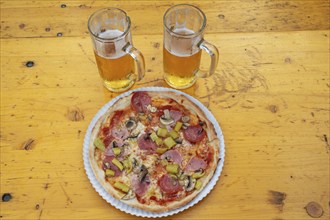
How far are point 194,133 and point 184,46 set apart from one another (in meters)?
0.27

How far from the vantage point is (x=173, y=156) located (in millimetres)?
1134

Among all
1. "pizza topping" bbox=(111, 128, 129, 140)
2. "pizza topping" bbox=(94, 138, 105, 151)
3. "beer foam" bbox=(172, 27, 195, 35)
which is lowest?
"pizza topping" bbox=(94, 138, 105, 151)

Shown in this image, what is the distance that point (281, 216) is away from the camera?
108 centimetres

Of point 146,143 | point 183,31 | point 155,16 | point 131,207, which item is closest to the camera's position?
point 131,207

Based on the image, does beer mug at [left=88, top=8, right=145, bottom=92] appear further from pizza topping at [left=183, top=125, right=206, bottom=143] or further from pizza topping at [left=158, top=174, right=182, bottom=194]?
pizza topping at [left=158, top=174, right=182, bottom=194]

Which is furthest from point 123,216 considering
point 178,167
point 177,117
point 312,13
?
point 312,13

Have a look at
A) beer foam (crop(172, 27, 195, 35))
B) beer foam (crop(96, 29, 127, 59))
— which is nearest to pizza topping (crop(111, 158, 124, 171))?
beer foam (crop(96, 29, 127, 59))

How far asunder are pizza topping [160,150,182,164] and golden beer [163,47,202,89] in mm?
271

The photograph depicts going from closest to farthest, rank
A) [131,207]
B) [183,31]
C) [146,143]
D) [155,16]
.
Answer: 1. [131,207]
2. [146,143]
3. [183,31]
4. [155,16]

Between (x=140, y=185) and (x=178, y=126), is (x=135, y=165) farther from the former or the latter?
(x=178, y=126)

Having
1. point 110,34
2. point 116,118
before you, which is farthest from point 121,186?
point 110,34

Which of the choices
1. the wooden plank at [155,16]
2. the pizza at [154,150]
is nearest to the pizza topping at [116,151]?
the pizza at [154,150]

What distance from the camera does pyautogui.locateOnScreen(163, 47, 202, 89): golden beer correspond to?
47.3 inches

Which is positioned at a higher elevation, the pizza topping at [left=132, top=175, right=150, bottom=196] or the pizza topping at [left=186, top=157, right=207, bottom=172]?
the pizza topping at [left=186, top=157, right=207, bottom=172]
